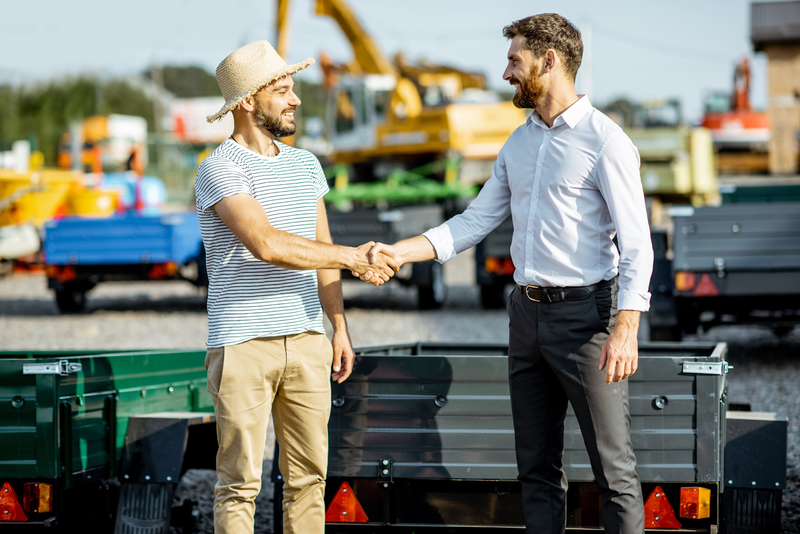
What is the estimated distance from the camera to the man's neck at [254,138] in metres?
2.88

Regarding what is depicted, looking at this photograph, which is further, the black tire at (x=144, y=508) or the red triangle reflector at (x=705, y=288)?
the red triangle reflector at (x=705, y=288)

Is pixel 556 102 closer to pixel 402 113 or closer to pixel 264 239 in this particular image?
pixel 264 239

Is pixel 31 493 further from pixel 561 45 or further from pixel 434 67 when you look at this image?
pixel 434 67

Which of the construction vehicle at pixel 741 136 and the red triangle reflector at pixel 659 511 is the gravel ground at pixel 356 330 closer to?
the red triangle reflector at pixel 659 511

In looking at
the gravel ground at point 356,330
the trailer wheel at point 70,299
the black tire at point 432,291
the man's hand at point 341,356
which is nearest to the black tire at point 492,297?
the gravel ground at point 356,330

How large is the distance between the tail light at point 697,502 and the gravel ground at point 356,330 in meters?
1.00

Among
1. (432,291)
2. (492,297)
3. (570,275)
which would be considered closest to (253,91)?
(570,275)

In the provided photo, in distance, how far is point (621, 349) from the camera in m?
2.63

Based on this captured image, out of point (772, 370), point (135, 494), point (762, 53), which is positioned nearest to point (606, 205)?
point (135, 494)

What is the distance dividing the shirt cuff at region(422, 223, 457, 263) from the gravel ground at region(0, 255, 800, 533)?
172 cm

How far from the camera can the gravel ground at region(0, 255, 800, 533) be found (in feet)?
16.8

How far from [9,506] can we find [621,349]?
7.51 ft

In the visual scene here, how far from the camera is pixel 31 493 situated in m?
3.24

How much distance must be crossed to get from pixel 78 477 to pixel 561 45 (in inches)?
94.3
